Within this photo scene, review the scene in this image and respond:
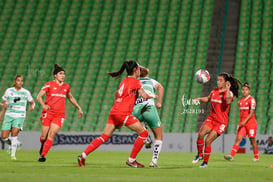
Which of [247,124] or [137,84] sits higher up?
[137,84]

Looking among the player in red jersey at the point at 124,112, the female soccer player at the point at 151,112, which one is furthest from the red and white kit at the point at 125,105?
the female soccer player at the point at 151,112

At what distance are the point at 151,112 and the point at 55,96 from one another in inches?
112

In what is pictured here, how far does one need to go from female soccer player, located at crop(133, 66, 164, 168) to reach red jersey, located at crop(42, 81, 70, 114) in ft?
7.41

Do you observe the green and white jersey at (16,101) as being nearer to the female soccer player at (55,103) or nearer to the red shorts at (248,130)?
the female soccer player at (55,103)

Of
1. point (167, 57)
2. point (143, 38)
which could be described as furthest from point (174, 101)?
point (143, 38)

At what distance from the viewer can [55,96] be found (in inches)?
507

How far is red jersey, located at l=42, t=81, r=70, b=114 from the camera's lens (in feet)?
41.9

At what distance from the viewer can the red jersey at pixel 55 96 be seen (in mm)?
12777

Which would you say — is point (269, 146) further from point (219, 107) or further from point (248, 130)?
point (219, 107)

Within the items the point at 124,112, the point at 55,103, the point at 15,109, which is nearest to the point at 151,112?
the point at 124,112

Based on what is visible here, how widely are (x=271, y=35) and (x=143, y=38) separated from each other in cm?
642

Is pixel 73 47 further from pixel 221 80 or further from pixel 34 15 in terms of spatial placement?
pixel 221 80

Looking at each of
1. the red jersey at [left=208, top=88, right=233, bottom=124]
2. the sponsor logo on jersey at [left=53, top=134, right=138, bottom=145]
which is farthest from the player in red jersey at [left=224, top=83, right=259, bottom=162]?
the sponsor logo on jersey at [left=53, top=134, right=138, bottom=145]

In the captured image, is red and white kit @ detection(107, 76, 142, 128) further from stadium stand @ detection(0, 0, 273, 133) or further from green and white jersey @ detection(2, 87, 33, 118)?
stadium stand @ detection(0, 0, 273, 133)
